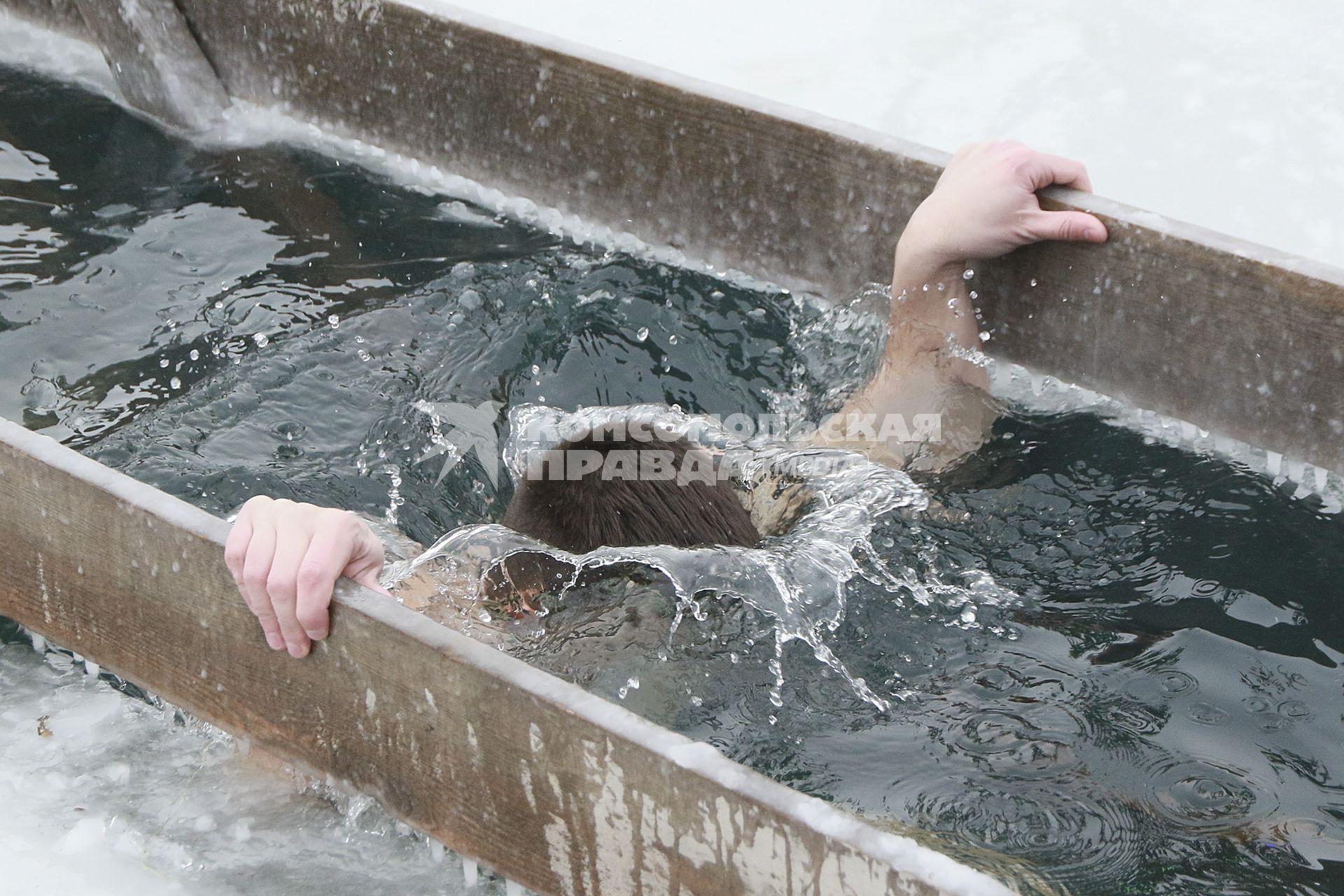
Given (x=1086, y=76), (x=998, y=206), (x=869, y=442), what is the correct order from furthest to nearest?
(x=1086, y=76) < (x=869, y=442) < (x=998, y=206)

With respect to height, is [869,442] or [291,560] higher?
[291,560]

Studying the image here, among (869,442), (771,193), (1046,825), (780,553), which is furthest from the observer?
(771,193)

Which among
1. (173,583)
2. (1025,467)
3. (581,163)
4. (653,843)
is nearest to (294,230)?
(581,163)

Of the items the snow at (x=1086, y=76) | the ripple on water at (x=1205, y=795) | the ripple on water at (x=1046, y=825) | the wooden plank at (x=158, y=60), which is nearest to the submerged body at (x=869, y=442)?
the ripple on water at (x=1046, y=825)

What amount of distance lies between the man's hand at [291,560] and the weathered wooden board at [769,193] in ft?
5.25

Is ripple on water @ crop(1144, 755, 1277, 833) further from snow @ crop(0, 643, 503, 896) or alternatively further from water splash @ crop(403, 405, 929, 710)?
snow @ crop(0, 643, 503, 896)

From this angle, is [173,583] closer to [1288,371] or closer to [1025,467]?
[1025,467]

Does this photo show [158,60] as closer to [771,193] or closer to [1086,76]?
[771,193]

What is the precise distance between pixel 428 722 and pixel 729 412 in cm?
140

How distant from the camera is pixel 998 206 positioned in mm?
2750

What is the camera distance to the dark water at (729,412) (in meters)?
2.15

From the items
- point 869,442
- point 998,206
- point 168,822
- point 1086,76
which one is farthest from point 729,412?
point 1086,76

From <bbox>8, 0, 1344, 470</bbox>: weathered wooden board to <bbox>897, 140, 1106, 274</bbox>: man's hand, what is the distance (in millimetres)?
58

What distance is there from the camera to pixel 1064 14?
4688 millimetres
